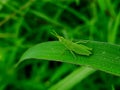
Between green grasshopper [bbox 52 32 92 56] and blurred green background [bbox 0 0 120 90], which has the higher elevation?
green grasshopper [bbox 52 32 92 56]

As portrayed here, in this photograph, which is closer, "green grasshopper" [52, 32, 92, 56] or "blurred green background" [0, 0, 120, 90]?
"green grasshopper" [52, 32, 92, 56]

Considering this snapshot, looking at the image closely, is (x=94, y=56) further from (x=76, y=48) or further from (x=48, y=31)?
(x=48, y=31)

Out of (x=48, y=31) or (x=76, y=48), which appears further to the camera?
(x=48, y=31)

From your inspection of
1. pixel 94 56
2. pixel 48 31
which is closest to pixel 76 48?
pixel 94 56

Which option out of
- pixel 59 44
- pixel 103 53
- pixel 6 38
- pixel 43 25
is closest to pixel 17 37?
pixel 6 38

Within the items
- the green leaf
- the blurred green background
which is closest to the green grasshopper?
the green leaf

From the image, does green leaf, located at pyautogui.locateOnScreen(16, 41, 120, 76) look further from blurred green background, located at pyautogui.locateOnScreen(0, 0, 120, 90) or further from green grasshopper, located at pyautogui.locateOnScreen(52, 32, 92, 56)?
blurred green background, located at pyautogui.locateOnScreen(0, 0, 120, 90)
